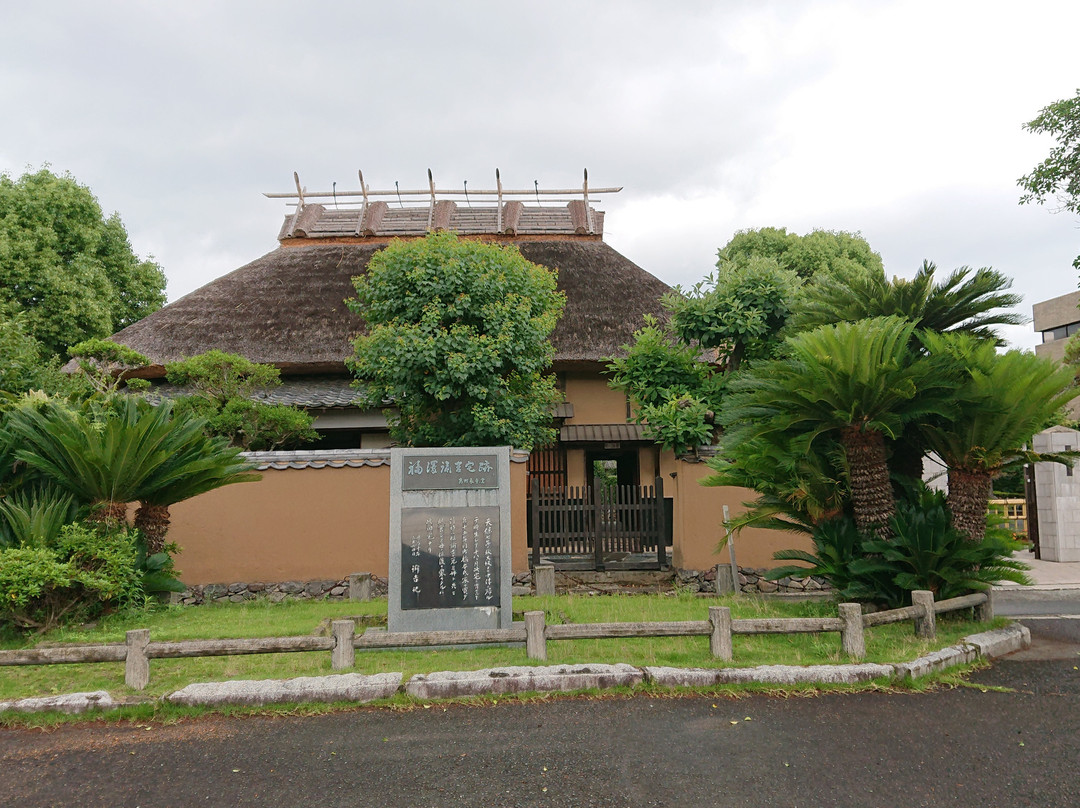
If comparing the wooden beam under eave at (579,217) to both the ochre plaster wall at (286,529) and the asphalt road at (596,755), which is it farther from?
the asphalt road at (596,755)

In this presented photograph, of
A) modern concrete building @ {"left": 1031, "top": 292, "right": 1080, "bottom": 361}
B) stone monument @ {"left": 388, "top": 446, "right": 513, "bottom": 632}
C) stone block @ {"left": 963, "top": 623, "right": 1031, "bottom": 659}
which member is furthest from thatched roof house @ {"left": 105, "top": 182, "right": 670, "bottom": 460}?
modern concrete building @ {"left": 1031, "top": 292, "right": 1080, "bottom": 361}

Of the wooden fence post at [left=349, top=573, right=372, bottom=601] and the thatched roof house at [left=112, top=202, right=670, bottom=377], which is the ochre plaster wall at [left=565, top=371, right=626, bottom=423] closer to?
the thatched roof house at [left=112, top=202, right=670, bottom=377]

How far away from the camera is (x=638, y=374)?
10.7m

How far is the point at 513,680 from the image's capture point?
5.00m

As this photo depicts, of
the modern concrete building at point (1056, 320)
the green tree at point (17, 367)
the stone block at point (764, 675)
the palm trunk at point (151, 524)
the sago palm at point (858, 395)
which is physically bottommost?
the stone block at point (764, 675)

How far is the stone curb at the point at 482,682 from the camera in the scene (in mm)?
4777

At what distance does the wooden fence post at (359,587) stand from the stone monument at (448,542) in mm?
2777

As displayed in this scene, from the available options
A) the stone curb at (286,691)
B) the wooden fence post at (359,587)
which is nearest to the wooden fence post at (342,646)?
the stone curb at (286,691)

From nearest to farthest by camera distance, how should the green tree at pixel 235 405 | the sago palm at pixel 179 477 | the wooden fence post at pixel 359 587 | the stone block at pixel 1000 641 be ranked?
1. the stone block at pixel 1000 641
2. the sago palm at pixel 179 477
3. the wooden fence post at pixel 359 587
4. the green tree at pixel 235 405

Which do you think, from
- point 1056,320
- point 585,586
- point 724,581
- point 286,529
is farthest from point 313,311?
point 1056,320

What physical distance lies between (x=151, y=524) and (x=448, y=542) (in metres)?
3.81

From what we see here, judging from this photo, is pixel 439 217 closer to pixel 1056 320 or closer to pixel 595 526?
pixel 595 526

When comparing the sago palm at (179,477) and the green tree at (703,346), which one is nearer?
the sago palm at (179,477)

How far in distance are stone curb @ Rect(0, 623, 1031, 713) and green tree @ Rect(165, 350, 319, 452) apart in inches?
236
